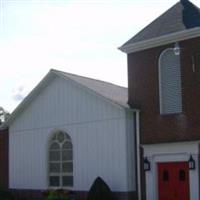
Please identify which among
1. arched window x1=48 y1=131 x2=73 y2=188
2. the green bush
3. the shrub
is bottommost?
the green bush

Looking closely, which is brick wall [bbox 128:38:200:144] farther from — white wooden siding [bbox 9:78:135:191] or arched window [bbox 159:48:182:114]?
white wooden siding [bbox 9:78:135:191]

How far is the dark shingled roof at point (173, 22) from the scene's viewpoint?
21.5 metres

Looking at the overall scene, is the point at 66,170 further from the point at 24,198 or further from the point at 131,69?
the point at 131,69

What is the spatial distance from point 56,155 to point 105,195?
15.0ft

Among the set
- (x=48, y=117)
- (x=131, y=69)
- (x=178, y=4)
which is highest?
(x=178, y=4)

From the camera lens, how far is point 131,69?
2309 centimetres

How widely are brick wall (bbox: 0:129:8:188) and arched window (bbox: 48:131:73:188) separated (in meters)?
3.30

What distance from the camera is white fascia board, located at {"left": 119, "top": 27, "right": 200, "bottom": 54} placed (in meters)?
20.8

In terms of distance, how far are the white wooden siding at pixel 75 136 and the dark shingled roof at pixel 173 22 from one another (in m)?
3.28

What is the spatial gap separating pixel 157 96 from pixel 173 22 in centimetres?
313

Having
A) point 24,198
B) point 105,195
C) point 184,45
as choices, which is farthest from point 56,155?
point 184,45

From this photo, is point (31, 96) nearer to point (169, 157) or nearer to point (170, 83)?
point (170, 83)

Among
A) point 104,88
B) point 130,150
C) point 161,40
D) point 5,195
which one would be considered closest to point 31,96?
point 104,88

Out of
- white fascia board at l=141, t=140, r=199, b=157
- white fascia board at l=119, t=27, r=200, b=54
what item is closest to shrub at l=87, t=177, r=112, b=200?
white fascia board at l=141, t=140, r=199, b=157
